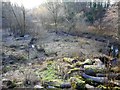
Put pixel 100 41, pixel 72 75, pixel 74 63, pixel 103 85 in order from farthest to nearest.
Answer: pixel 100 41 < pixel 74 63 < pixel 72 75 < pixel 103 85

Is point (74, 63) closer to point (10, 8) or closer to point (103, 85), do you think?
point (103, 85)

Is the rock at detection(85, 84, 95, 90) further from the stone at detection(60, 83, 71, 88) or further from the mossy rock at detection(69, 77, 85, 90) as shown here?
the stone at detection(60, 83, 71, 88)

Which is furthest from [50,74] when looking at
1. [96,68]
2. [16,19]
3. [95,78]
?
[16,19]

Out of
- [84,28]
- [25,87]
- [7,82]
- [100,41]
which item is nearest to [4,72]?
[7,82]

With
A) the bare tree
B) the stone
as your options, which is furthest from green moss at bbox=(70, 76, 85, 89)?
the bare tree

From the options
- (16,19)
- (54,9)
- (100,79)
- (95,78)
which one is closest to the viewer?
(100,79)

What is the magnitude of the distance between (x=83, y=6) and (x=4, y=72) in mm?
25984

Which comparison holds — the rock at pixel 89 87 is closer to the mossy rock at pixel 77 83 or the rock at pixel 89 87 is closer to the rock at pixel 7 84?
the mossy rock at pixel 77 83

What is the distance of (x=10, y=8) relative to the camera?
3019 centimetres

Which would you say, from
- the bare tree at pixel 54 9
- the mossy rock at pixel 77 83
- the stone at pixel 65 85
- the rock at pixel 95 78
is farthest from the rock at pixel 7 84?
the bare tree at pixel 54 9

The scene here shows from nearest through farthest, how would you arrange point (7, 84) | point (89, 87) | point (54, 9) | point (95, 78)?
1. point (89, 87)
2. point (95, 78)
3. point (7, 84)
4. point (54, 9)

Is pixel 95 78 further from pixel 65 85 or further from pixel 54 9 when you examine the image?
pixel 54 9

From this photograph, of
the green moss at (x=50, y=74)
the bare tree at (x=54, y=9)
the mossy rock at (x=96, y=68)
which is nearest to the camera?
the mossy rock at (x=96, y=68)

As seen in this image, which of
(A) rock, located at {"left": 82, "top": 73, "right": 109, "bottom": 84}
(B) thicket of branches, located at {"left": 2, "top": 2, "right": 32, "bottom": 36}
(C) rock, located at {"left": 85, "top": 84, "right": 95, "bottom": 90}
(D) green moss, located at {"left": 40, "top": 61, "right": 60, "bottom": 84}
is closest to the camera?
(C) rock, located at {"left": 85, "top": 84, "right": 95, "bottom": 90}
